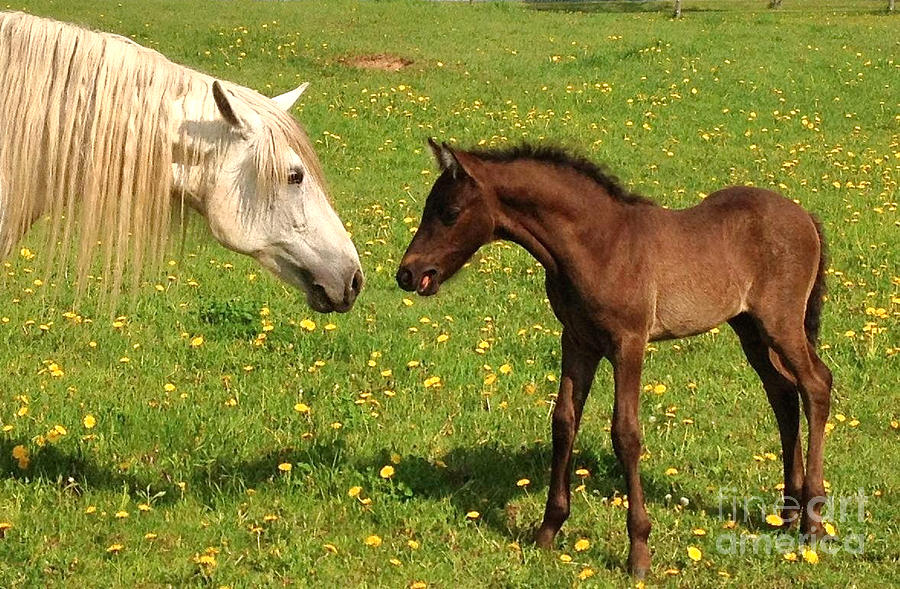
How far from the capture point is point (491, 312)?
26.2 feet

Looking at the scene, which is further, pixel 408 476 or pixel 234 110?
pixel 408 476

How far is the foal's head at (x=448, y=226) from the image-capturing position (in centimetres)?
448

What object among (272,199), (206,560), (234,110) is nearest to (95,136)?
(234,110)

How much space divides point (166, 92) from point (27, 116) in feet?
1.86

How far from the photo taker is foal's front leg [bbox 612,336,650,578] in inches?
179

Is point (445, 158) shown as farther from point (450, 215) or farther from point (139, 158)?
point (139, 158)

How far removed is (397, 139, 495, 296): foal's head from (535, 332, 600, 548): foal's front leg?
27.9 inches

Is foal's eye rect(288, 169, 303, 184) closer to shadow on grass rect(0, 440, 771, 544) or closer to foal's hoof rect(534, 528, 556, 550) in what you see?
shadow on grass rect(0, 440, 771, 544)

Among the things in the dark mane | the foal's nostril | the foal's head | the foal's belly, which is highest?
the dark mane

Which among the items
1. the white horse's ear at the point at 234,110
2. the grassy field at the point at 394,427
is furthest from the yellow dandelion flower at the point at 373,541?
the white horse's ear at the point at 234,110

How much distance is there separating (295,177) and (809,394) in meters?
2.57

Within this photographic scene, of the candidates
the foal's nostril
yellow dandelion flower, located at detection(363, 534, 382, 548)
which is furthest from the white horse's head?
yellow dandelion flower, located at detection(363, 534, 382, 548)

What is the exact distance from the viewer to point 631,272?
4.61 m

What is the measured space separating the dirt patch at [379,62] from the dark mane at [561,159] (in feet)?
48.2
